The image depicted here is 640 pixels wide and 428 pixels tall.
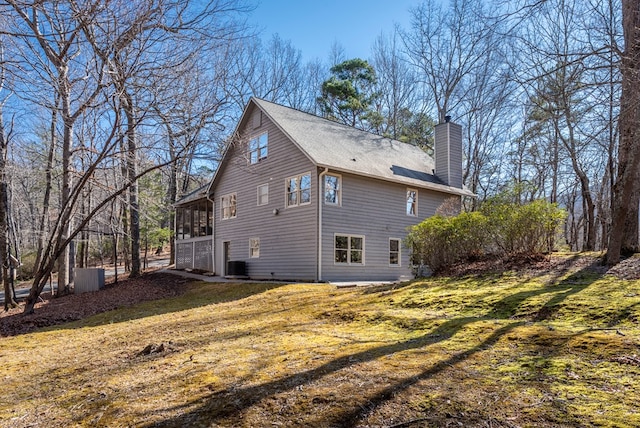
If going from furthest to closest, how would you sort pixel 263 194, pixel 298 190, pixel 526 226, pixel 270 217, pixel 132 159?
pixel 263 194, pixel 270 217, pixel 298 190, pixel 132 159, pixel 526 226

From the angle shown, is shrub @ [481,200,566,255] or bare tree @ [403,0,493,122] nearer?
shrub @ [481,200,566,255]

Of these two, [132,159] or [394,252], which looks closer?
[132,159]

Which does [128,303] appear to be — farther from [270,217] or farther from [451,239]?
[451,239]

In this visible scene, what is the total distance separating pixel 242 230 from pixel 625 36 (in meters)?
14.1

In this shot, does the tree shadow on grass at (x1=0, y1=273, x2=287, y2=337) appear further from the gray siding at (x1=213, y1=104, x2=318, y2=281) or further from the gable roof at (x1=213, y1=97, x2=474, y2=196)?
the gable roof at (x1=213, y1=97, x2=474, y2=196)

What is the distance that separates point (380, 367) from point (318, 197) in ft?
34.4

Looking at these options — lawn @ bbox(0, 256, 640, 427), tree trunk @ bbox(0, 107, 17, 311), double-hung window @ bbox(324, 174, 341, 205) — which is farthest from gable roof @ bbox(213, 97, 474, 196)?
lawn @ bbox(0, 256, 640, 427)

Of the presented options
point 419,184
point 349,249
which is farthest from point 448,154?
point 349,249

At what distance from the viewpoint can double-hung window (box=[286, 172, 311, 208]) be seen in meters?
14.1

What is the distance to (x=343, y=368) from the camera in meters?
3.28

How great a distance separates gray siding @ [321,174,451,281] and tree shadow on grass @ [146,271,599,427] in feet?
30.2

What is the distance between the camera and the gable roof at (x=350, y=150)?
559 inches

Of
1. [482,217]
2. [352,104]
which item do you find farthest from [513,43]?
[352,104]

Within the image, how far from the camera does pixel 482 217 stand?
848cm
